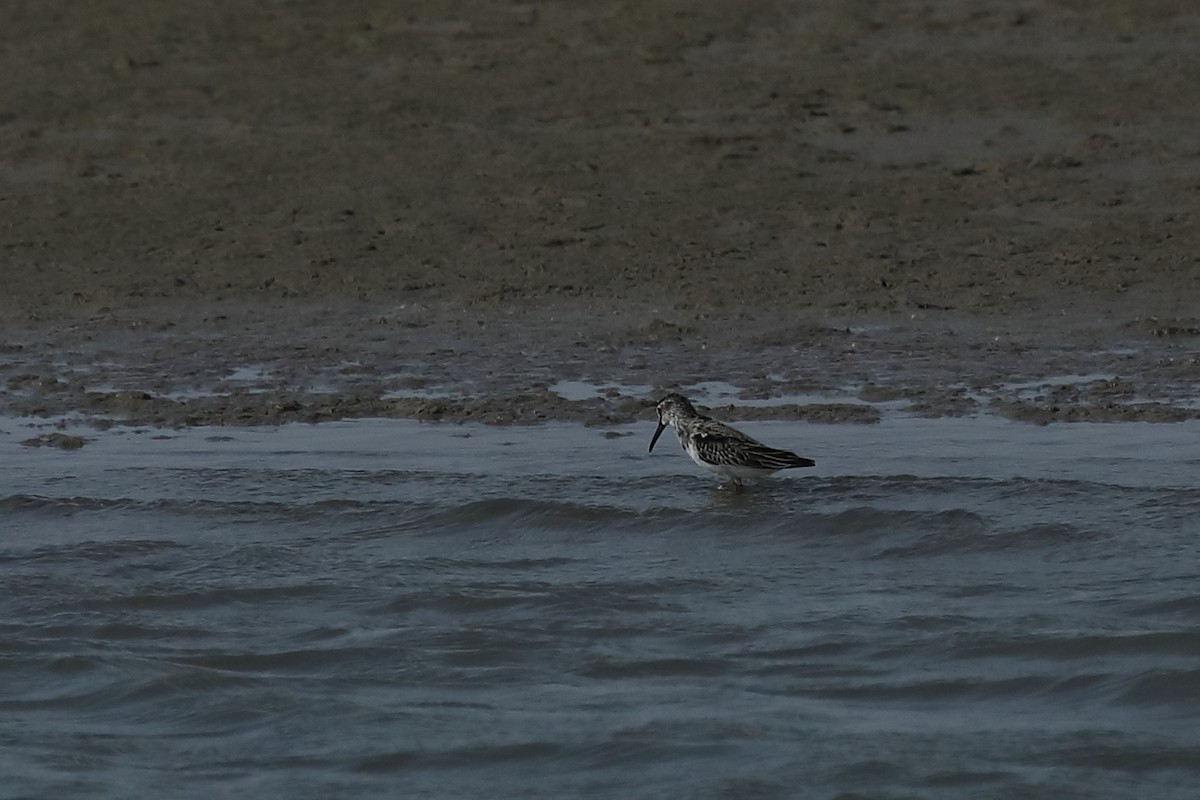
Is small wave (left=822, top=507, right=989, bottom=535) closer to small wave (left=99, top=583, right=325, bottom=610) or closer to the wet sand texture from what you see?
small wave (left=99, top=583, right=325, bottom=610)

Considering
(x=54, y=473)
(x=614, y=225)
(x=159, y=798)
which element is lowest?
(x=159, y=798)

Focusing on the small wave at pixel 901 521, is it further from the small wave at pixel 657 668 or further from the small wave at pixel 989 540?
the small wave at pixel 657 668

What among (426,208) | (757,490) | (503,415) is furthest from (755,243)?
(757,490)

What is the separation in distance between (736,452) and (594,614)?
5.81 ft

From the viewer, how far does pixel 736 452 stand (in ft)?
35.8

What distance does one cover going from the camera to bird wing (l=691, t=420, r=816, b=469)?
1087 centimetres

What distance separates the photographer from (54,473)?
451 inches

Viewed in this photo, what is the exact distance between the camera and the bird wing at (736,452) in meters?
10.9

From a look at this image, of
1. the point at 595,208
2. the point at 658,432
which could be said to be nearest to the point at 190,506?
the point at 658,432

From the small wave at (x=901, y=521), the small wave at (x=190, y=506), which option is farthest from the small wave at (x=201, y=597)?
the small wave at (x=901, y=521)

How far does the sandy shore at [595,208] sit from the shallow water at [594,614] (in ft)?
3.51

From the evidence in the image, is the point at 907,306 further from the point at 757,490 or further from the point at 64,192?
the point at 64,192

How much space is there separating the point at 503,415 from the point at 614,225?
12.1 ft

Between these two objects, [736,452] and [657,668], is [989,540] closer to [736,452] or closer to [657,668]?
[736,452]
